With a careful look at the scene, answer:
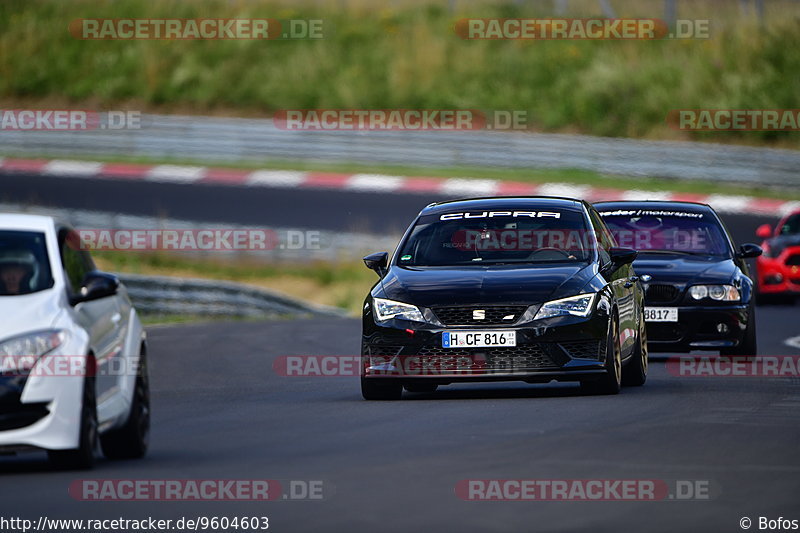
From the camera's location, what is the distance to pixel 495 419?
11406 mm

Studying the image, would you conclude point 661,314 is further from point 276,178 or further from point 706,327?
point 276,178

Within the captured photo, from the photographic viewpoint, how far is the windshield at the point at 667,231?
17047 mm

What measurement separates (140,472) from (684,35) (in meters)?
36.4

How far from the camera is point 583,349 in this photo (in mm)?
12562

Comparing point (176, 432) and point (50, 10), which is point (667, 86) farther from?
point (176, 432)

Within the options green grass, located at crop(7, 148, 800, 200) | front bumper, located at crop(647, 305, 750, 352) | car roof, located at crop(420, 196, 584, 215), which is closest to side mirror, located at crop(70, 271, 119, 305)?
car roof, located at crop(420, 196, 584, 215)

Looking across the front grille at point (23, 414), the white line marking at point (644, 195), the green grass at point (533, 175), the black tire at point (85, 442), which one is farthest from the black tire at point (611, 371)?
the green grass at point (533, 175)

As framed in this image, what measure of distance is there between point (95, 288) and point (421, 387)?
5050mm

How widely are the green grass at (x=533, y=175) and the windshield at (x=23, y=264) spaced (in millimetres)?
25339

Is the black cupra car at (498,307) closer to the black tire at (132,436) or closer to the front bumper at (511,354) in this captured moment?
the front bumper at (511,354)

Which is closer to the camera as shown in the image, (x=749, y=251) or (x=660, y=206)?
(x=749, y=251)

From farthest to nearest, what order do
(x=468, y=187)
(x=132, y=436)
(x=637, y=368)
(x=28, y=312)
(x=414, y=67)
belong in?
(x=414, y=67), (x=468, y=187), (x=637, y=368), (x=132, y=436), (x=28, y=312)

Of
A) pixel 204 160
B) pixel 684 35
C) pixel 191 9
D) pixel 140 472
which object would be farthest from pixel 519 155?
pixel 140 472

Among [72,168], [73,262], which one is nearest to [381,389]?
[73,262]
